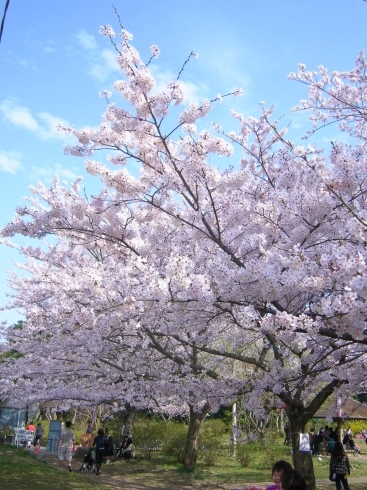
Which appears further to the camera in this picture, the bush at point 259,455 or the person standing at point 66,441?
the bush at point 259,455

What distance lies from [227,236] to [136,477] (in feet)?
29.2

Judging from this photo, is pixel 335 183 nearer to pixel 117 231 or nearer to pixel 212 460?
pixel 117 231

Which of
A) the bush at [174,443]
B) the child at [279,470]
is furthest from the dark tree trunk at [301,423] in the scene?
the bush at [174,443]

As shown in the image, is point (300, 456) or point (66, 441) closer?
point (300, 456)

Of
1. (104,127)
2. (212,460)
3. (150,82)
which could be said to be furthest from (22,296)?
(150,82)

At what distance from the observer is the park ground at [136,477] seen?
32.8 feet

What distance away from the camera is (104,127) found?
6.92 meters

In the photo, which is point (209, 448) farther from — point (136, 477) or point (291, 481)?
point (291, 481)

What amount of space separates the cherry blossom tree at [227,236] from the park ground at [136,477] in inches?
136

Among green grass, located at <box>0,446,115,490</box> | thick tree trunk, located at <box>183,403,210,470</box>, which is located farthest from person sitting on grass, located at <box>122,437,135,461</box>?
green grass, located at <box>0,446,115,490</box>

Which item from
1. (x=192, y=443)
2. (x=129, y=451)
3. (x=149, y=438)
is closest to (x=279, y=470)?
(x=192, y=443)

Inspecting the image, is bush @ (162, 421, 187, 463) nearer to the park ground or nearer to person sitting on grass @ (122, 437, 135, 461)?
the park ground

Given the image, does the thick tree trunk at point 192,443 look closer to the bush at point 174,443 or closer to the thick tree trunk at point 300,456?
the bush at point 174,443

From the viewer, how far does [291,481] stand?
3598mm
